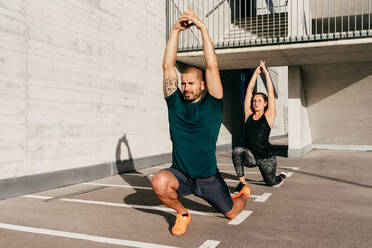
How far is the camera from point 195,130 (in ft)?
10.5

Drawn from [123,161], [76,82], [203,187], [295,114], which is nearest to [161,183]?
[203,187]

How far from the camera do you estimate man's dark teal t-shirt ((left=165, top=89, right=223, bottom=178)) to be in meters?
3.18

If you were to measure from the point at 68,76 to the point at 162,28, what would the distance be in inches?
163

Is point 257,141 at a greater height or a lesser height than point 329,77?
lesser

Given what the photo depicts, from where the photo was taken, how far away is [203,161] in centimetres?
332

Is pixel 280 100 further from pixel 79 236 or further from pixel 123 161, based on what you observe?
pixel 79 236

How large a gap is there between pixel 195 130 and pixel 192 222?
1192mm

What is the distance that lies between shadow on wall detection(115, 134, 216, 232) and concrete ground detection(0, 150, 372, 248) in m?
0.01

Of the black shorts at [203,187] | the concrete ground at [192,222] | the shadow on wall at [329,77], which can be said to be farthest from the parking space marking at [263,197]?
the shadow on wall at [329,77]

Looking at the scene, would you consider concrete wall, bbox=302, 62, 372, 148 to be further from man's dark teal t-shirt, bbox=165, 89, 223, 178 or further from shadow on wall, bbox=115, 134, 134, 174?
man's dark teal t-shirt, bbox=165, 89, 223, 178

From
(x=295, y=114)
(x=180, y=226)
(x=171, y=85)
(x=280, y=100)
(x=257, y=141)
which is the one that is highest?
(x=280, y=100)

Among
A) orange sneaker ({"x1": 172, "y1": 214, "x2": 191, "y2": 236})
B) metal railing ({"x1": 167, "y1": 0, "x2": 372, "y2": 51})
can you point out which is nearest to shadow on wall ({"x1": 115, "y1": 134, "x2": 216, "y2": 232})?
orange sneaker ({"x1": 172, "y1": 214, "x2": 191, "y2": 236})

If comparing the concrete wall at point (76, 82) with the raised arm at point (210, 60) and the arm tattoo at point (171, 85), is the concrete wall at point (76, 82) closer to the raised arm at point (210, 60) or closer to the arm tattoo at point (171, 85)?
the arm tattoo at point (171, 85)

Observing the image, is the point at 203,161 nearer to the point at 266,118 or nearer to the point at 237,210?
the point at 237,210
